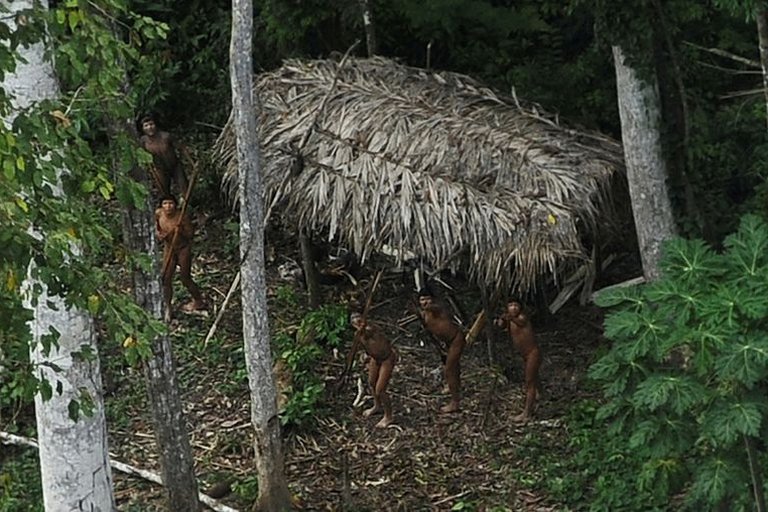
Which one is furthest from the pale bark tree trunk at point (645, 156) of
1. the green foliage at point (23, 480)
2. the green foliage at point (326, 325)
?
the green foliage at point (23, 480)

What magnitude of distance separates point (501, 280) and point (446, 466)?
5.02 ft

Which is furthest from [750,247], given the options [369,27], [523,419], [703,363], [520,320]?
[369,27]

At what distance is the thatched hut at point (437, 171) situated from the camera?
32.9 ft

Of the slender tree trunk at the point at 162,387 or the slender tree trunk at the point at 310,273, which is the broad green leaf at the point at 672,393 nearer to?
the slender tree trunk at the point at 162,387

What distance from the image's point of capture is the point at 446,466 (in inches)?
387

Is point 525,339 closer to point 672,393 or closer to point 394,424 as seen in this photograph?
point 394,424

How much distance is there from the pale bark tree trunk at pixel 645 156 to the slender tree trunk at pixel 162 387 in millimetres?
3942

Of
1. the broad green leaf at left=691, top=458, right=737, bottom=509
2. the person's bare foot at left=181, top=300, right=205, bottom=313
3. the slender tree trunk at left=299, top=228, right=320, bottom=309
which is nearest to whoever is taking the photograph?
the broad green leaf at left=691, top=458, right=737, bottom=509

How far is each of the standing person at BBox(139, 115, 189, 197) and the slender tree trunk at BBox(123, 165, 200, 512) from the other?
4.15 meters

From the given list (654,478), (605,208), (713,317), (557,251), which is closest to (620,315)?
(713,317)

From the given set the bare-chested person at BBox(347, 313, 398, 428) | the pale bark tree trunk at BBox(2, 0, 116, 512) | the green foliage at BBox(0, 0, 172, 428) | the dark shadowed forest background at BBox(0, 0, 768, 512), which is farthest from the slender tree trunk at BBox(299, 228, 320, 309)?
the green foliage at BBox(0, 0, 172, 428)

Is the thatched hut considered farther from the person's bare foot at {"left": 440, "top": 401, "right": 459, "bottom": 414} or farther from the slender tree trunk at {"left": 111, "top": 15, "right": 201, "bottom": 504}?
the slender tree trunk at {"left": 111, "top": 15, "right": 201, "bottom": 504}

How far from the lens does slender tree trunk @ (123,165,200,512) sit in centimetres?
791

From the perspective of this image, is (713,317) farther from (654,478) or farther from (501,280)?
(501,280)
